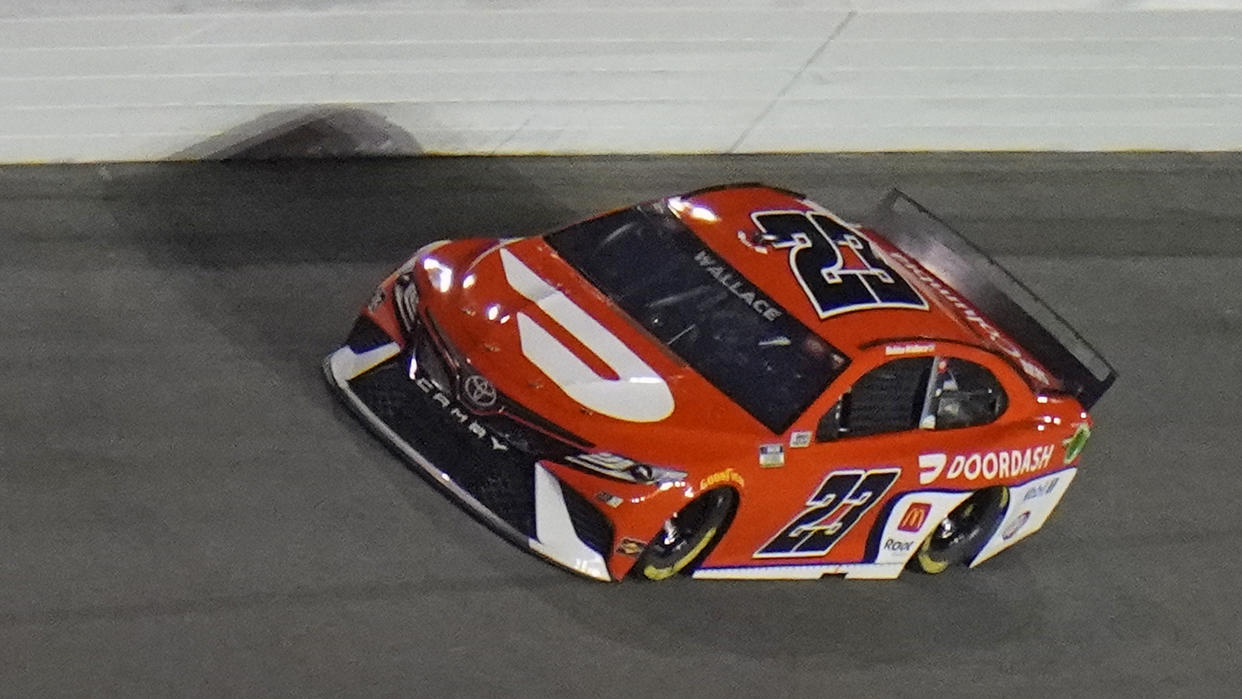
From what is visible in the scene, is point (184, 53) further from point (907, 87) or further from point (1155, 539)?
point (1155, 539)

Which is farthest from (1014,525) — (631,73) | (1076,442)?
(631,73)

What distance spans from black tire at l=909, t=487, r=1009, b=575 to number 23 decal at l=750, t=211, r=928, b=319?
100 centimetres

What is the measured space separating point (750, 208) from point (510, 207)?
→ 256 centimetres

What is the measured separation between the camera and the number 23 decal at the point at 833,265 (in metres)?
6.91

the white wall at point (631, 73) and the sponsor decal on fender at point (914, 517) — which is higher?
the white wall at point (631, 73)

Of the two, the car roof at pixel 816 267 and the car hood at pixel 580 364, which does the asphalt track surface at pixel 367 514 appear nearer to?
the car hood at pixel 580 364

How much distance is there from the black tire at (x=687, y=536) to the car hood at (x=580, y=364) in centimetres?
27

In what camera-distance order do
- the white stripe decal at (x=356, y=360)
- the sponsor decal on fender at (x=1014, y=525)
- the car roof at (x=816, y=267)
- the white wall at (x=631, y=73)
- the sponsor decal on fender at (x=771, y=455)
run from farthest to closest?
the white wall at (x=631, y=73)
the sponsor decal on fender at (x=1014, y=525)
the white stripe decal at (x=356, y=360)
the car roof at (x=816, y=267)
the sponsor decal on fender at (x=771, y=455)

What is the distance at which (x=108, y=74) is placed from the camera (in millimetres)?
9008

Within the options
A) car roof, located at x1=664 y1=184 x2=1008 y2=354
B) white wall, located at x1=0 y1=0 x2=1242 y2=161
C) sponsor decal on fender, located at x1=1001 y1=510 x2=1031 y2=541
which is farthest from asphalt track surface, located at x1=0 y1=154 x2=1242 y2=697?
car roof, located at x1=664 y1=184 x2=1008 y2=354

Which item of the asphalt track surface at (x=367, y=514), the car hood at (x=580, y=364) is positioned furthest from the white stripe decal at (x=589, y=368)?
the asphalt track surface at (x=367, y=514)

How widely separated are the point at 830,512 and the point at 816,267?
3.66ft

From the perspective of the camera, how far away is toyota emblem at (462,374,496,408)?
6.55m

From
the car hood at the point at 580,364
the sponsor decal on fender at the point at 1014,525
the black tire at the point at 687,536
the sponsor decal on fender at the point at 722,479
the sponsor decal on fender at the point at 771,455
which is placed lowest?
the sponsor decal on fender at the point at 1014,525
